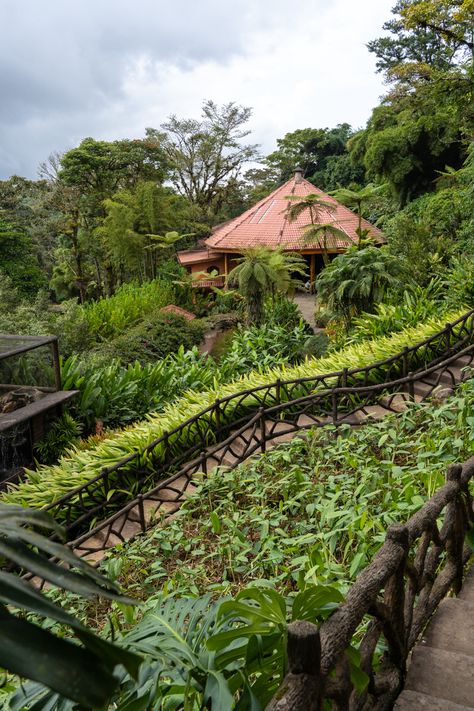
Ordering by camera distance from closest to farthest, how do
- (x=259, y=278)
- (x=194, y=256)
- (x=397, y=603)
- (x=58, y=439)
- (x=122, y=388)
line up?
(x=397, y=603) < (x=58, y=439) < (x=122, y=388) < (x=259, y=278) < (x=194, y=256)

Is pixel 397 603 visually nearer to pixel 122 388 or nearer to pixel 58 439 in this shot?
pixel 58 439

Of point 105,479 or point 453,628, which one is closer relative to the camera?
point 453,628

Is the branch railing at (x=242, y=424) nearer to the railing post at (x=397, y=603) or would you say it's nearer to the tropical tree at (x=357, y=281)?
the tropical tree at (x=357, y=281)

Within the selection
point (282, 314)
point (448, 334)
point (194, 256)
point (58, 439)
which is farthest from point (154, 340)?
point (194, 256)

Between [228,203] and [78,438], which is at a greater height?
[228,203]

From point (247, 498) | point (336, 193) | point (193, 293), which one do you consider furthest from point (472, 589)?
point (193, 293)

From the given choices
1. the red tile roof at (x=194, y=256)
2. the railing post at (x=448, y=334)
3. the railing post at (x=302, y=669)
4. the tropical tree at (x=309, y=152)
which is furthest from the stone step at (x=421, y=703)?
the tropical tree at (x=309, y=152)

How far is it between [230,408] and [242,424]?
0.75ft

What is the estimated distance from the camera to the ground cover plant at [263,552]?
1.47 metres

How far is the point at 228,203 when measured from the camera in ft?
105

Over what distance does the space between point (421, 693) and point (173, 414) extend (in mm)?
5452

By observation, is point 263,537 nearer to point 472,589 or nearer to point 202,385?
point 472,589

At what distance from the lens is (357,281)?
9.92 metres

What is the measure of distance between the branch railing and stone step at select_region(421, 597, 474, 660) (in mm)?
2968
